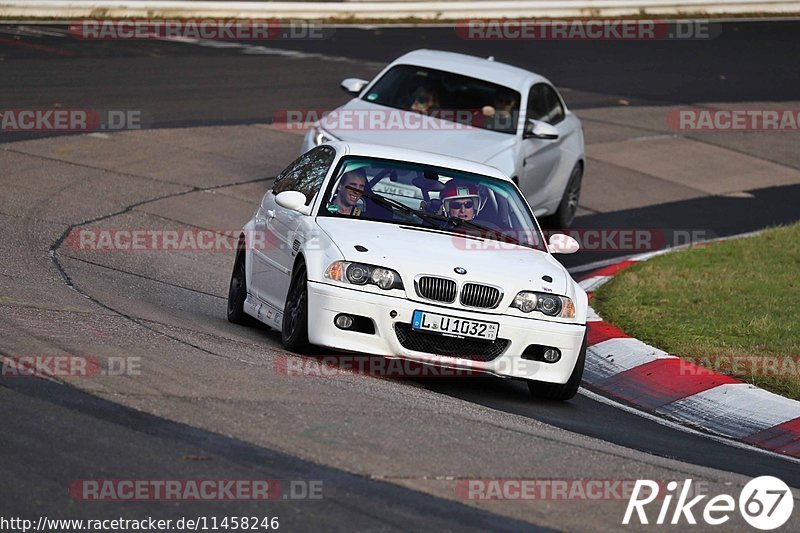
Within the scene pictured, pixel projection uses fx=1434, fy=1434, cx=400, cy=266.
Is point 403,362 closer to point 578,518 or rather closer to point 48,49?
point 578,518

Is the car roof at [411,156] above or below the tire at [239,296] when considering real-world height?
above

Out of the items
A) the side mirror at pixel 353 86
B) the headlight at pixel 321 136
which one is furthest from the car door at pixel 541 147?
the headlight at pixel 321 136

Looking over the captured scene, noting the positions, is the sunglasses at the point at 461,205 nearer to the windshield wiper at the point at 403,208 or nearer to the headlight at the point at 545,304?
the windshield wiper at the point at 403,208

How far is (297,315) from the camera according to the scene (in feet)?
29.8

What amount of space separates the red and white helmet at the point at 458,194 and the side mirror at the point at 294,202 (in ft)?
3.20

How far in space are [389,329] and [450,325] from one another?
0.37 m

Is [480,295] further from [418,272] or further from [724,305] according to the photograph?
[724,305]

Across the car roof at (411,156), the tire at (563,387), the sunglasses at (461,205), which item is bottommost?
the tire at (563,387)

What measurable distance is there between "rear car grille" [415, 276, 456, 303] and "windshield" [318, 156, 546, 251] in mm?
909

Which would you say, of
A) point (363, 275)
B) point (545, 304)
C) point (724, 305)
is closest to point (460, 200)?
point (545, 304)

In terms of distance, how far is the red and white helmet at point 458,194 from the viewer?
33.1 feet

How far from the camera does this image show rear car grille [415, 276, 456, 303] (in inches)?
347

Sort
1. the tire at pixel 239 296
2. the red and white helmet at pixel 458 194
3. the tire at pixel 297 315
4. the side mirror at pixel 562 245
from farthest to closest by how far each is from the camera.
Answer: the tire at pixel 239 296 < the red and white helmet at pixel 458 194 < the side mirror at pixel 562 245 < the tire at pixel 297 315

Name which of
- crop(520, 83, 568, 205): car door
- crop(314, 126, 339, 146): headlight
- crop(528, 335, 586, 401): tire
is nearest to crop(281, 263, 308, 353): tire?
crop(528, 335, 586, 401): tire
